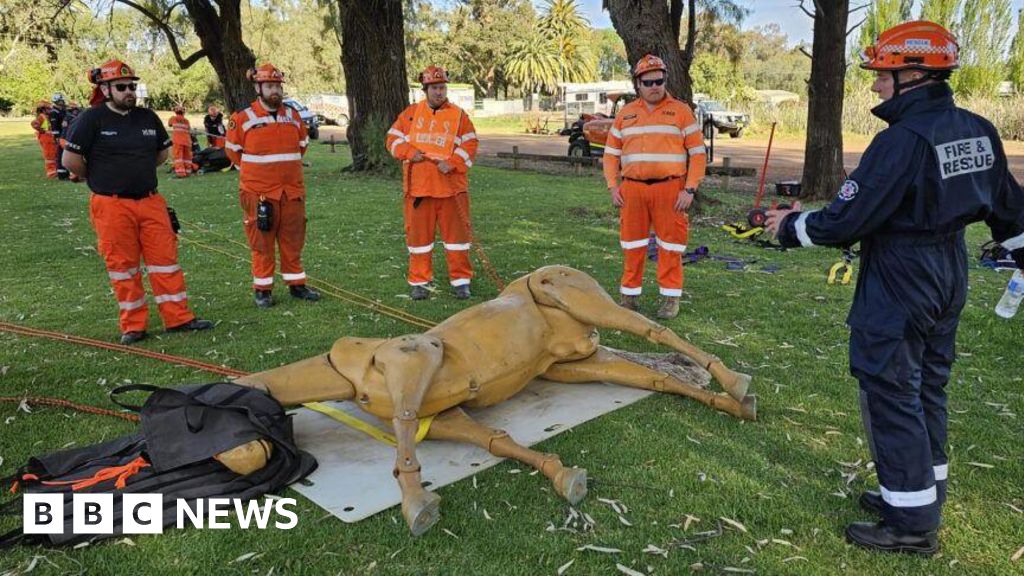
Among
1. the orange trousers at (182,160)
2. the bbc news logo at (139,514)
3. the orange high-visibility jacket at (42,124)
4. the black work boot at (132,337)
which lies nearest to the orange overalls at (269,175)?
the black work boot at (132,337)

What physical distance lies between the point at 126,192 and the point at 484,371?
3.56 metres

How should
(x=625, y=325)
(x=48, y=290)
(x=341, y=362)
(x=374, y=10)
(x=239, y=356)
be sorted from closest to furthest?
1. (x=341, y=362)
2. (x=625, y=325)
3. (x=239, y=356)
4. (x=48, y=290)
5. (x=374, y=10)

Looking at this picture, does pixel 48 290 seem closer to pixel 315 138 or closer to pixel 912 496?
pixel 912 496

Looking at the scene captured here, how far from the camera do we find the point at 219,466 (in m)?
3.22

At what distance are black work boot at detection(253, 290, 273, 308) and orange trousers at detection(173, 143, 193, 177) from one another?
1384cm

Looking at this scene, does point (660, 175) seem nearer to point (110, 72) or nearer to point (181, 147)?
point (110, 72)

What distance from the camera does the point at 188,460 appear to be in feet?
10.3

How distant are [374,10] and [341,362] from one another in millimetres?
14260

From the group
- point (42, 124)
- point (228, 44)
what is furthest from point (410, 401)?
point (42, 124)

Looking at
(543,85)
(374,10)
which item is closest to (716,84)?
(543,85)

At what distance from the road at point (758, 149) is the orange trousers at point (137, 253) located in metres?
14.8

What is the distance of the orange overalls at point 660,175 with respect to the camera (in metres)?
5.99

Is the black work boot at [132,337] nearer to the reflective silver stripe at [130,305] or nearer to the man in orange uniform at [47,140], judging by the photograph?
the reflective silver stripe at [130,305]

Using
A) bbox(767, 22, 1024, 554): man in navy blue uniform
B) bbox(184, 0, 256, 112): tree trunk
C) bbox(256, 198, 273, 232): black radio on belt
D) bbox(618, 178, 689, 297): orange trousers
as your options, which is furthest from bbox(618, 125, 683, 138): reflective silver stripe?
bbox(184, 0, 256, 112): tree trunk
